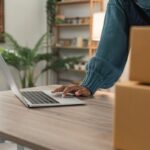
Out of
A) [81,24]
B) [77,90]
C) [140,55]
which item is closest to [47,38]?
[81,24]

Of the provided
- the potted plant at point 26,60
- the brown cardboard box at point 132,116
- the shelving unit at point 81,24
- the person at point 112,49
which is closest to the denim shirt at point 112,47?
the person at point 112,49

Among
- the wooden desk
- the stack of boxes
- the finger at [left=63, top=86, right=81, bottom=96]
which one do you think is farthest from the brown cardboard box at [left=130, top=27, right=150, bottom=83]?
the finger at [left=63, top=86, right=81, bottom=96]

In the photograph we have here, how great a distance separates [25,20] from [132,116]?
504 cm

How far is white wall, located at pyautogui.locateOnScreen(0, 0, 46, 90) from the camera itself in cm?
512

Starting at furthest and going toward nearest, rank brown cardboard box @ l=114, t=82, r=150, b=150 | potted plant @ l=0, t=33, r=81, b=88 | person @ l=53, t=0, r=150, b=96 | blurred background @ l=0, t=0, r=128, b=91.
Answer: blurred background @ l=0, t=0, r=128, b=91 < potted plant @ l=0, t=33, r=81, b=88 < person @ l=53, t=0, r=150, b=96 < brown cardboard box @ l=114, t=82, r=150, b=150

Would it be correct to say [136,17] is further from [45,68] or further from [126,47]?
[45,68]

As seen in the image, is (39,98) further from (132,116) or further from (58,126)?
(132,116)

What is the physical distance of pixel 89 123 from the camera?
0.75 m

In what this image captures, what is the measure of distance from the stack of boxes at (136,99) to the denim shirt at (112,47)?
0.60m

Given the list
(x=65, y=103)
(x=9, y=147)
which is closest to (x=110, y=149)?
(x=65, y=103)

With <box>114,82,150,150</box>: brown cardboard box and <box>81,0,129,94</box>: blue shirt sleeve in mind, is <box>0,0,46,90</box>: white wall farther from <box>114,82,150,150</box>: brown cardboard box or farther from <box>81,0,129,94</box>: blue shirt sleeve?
<box>114,82,150,150</box>: brown cardboard box

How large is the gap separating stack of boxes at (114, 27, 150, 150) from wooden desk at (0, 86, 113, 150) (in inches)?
2.7

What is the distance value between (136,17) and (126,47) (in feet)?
0.41

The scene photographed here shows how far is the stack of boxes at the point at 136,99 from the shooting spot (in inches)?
19.1
